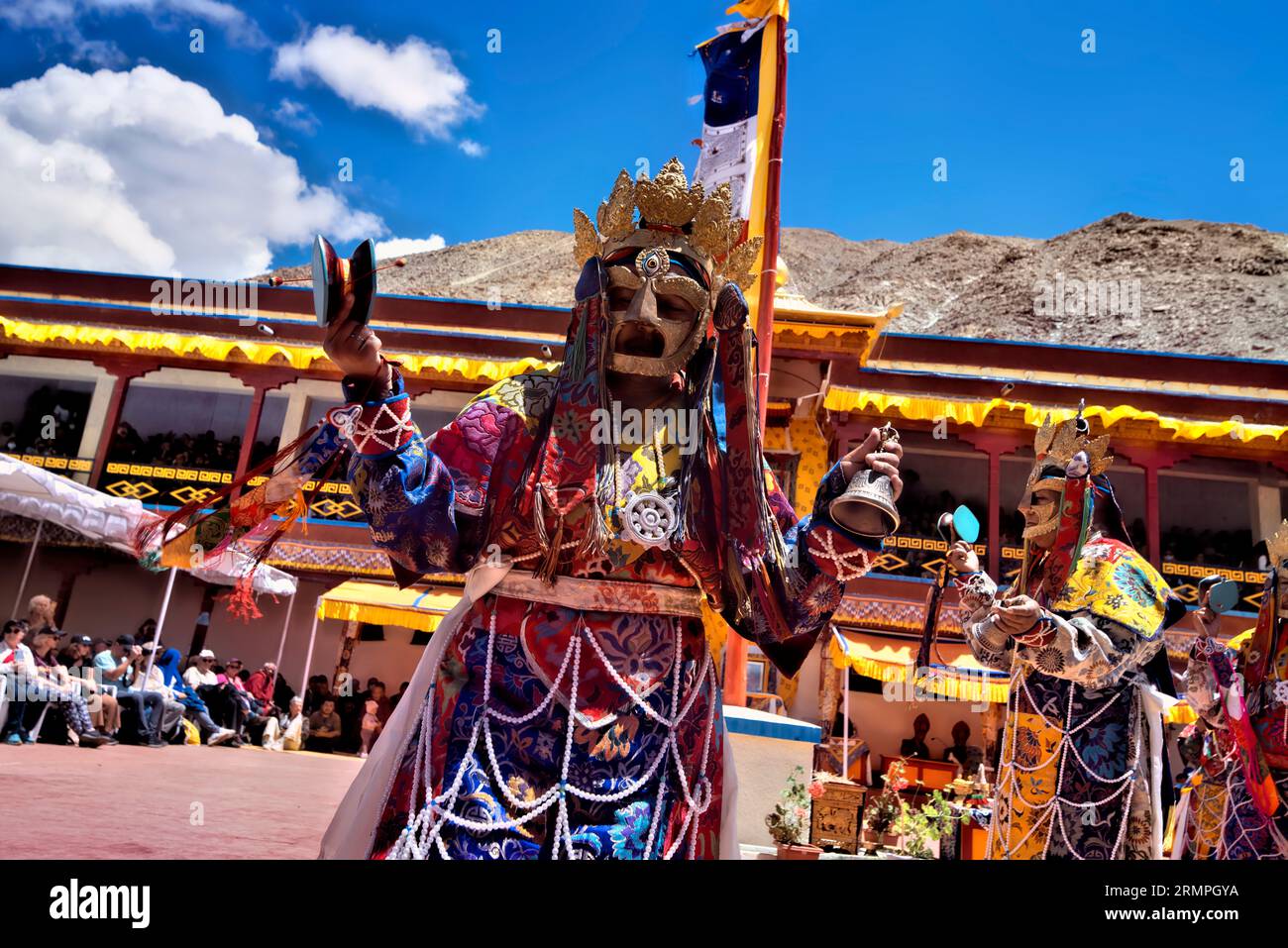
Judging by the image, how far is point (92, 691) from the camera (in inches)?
372

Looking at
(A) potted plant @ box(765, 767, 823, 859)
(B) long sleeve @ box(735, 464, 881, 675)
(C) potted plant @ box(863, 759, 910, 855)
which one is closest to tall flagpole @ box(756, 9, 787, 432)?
(A) potted plant @ box(765, 767, 823, 859)

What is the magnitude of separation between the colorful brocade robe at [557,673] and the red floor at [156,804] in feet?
5.55

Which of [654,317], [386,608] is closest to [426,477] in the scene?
[654,317]

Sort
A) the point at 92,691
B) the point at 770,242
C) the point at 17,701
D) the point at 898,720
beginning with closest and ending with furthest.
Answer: the point at 770,242
the point at 17,701
the point at 92,691
the point at 898,720

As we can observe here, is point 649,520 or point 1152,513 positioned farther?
point 1152,513

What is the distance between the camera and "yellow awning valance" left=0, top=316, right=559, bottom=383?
1711 centimetres

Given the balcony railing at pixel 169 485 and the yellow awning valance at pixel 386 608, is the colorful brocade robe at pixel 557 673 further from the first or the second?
the balcony railing at pixel 169 485

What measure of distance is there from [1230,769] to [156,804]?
5422mm

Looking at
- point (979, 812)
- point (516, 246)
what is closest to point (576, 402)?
point (979, 812)

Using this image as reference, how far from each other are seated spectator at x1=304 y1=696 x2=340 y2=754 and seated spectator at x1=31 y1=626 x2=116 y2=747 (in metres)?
5.06

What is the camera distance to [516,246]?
8331 cm

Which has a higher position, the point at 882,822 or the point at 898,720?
the point at 898,720

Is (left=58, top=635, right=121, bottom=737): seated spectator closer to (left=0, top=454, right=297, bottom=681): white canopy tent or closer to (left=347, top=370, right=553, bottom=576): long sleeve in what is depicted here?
(left=0, top=454, right=297, bottom=681): white canopy tent

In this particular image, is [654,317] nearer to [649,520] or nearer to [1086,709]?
[649,520]
